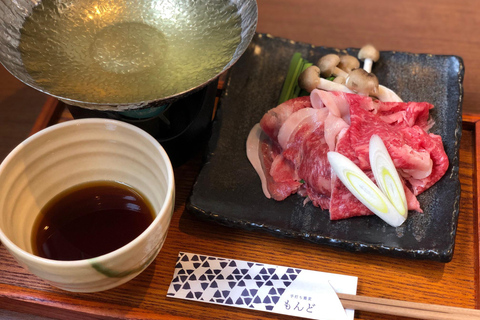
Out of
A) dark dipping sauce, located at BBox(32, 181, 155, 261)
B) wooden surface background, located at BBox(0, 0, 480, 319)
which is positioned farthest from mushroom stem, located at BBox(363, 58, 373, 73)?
dark dipping sauce, located at BBox(32, 181, 155, 261)

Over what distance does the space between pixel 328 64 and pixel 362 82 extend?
0.67 ft

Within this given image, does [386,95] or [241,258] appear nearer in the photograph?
[241,258]

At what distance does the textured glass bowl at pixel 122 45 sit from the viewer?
4.53 feet

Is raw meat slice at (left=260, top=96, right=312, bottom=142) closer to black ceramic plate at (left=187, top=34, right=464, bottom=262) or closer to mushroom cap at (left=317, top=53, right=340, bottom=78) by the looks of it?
black ceramic plate at (left=187, top=34, right=464, bottom=262)

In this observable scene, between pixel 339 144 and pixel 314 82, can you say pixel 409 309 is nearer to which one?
pixel 339 144

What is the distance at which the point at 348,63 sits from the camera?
79.7 inches

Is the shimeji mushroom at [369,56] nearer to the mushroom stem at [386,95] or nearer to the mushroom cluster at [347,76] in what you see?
the mushroom cluster at [347,76]

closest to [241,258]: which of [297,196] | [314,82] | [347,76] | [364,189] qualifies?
[297,196]

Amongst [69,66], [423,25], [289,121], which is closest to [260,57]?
[289,121]

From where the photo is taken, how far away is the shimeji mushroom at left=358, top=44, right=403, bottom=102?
191 cm

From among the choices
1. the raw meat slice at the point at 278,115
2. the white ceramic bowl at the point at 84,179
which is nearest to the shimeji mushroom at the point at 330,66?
the raw meat slice at the point at 278,115

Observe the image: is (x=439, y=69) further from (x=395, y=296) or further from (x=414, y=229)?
(x=395, y=296)

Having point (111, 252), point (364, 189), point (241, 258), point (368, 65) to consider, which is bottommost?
point (241, 258)

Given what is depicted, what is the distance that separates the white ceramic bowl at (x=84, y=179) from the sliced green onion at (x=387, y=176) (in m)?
0.75
